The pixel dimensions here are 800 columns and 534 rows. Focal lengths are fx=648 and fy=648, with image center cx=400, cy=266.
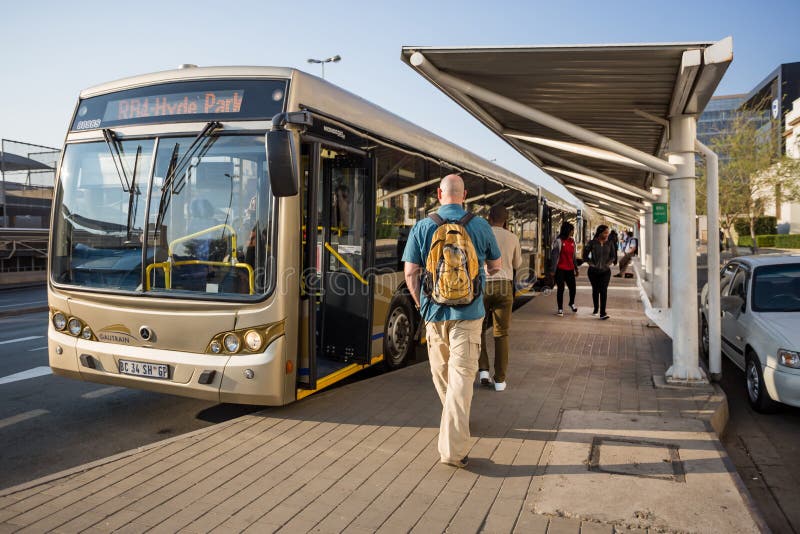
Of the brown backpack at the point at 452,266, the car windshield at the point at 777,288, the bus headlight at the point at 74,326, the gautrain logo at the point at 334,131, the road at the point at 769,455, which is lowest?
the road at the point at 769,455

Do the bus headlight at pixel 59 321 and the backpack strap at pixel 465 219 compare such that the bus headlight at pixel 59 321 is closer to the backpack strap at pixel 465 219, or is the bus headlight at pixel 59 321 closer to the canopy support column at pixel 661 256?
the backpack strap at pixel 465 219

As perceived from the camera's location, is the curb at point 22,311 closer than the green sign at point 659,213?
No

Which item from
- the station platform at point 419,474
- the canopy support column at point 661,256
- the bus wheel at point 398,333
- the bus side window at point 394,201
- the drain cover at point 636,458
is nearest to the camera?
the station platform at point 419,474

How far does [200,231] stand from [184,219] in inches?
7.0

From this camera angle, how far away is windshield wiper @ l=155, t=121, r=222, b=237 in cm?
548

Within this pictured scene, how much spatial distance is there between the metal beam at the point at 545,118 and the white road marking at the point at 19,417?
16.9 ft

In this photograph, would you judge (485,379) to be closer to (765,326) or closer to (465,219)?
(465,219)

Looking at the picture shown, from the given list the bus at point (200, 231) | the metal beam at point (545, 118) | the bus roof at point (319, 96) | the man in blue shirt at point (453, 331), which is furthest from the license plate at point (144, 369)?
the metal beam at point (545, 118)

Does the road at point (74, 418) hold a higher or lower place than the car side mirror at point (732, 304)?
lower

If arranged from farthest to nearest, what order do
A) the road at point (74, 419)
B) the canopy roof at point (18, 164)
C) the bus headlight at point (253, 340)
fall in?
the canopy roof at point (18, 164) < the bus headlight at point (253, 340) < the road at point (74, 419)

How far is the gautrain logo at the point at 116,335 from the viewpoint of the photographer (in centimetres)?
559

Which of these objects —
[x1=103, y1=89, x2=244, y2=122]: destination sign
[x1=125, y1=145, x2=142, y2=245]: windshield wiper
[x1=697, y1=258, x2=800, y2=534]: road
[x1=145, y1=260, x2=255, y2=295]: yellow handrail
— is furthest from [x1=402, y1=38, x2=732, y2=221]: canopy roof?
[x1=125, y1=145, x2=142, y2=245]: windshield wiper

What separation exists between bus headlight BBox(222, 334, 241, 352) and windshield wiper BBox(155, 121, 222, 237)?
3.69 feet

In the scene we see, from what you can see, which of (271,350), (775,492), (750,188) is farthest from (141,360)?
(750,188)
